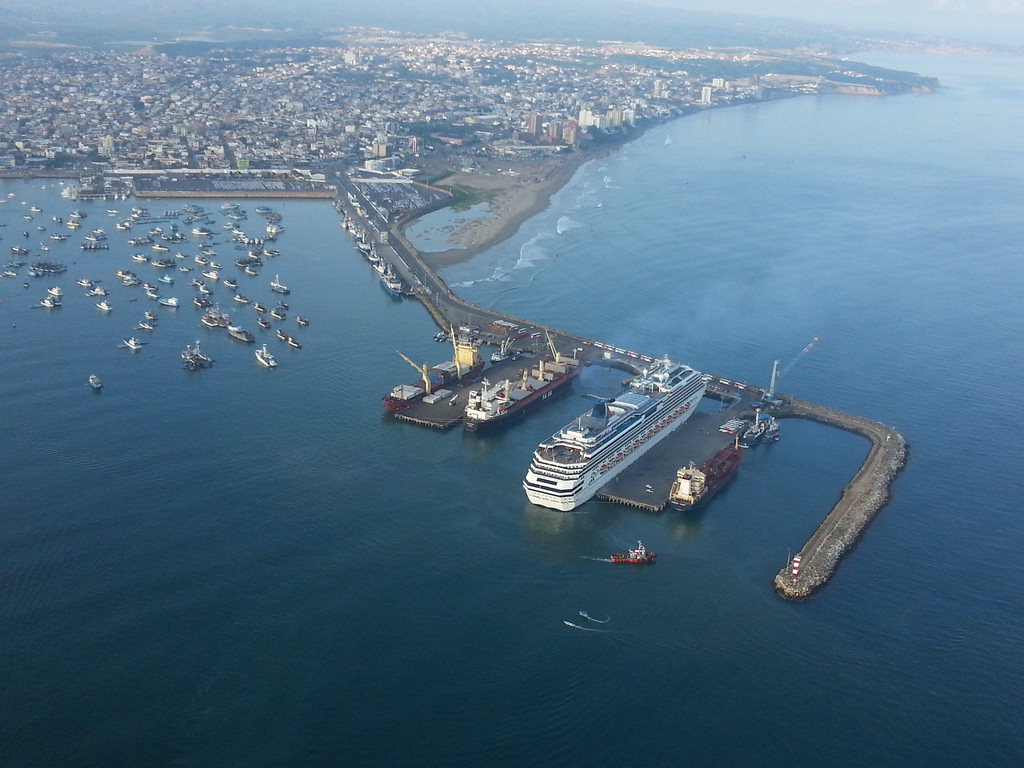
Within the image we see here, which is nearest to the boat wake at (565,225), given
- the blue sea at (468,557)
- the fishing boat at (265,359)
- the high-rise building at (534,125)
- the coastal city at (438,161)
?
the coastal city at (438,161)

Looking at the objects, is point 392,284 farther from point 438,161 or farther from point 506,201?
point 438,161

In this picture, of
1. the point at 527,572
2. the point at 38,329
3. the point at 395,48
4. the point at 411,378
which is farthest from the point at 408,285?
the point at 395,48

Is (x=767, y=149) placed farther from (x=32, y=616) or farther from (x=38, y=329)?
(x=32, y=616)

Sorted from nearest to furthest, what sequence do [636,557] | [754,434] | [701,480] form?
[636,557] → [701,480] → [754,434]

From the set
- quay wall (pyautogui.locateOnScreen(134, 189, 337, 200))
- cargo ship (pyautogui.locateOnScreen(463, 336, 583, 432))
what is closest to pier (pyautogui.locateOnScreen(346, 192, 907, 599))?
cargo ship (pyautogui.locateOnScreen(463, 336, 583, 432))

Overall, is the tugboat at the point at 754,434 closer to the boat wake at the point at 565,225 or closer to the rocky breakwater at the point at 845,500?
the rocky breakwater at the point at 845,500

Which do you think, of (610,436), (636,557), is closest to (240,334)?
(610,436)
